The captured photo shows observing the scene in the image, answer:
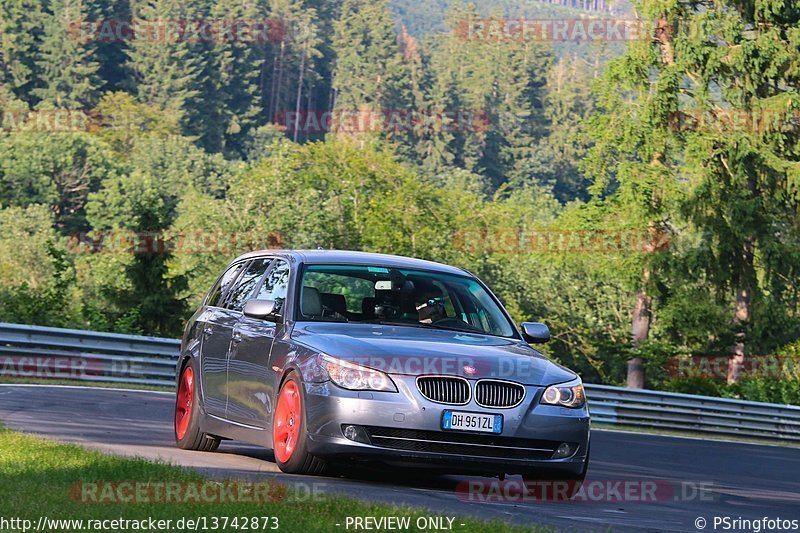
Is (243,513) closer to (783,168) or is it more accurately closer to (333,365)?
(333,365)

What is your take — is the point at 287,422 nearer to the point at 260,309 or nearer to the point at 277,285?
the point at 260,309

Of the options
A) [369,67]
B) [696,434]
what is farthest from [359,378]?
[369,67]

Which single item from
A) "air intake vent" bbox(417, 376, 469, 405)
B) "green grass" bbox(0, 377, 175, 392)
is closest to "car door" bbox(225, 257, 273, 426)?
"air intake vent" bbox(417, 376, 469, 405)

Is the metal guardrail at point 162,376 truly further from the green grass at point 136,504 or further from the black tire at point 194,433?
the green grass at point 136,504

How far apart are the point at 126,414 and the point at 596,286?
6666 centimetres

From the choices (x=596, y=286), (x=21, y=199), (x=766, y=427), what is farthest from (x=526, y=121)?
(x=766, y=427)

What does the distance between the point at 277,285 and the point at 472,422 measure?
7.97 feet

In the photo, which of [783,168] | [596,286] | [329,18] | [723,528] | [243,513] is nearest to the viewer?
[243,513]

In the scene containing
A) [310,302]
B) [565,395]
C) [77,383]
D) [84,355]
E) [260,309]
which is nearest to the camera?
[565,395]

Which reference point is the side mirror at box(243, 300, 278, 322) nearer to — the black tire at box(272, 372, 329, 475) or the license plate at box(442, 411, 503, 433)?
the black tire at box(272, 372, 329, 475)

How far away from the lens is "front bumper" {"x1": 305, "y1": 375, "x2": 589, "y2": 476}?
984 centimetres

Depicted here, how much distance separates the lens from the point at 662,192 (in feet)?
150

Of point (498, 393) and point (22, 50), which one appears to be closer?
point (498, 393)

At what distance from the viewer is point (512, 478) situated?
494 inches
